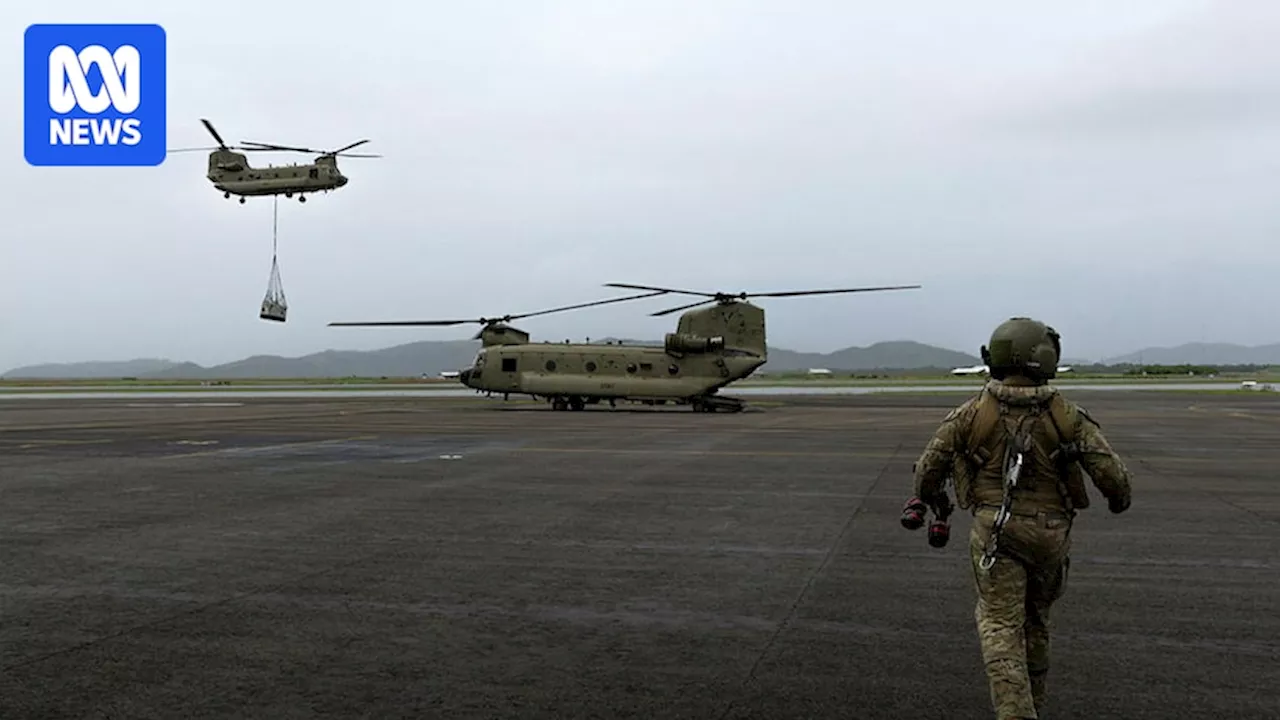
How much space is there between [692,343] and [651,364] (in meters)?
1.88

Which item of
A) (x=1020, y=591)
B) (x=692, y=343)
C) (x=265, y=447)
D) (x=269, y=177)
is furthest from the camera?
(x=269, y=177)

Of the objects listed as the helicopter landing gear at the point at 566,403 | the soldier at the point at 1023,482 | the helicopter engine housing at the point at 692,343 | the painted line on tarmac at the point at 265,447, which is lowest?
the painted line on tarmac at the point at 265,447

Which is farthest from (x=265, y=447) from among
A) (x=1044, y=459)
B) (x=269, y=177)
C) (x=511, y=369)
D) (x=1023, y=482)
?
(x=269, y=177)

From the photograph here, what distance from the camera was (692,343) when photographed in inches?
1394

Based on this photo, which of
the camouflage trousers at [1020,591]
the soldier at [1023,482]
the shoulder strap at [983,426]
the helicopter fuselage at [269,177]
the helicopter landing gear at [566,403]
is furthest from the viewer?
the helicopter fuselage at [269,177]

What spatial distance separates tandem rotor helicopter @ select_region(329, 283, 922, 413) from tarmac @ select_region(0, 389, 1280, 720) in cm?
1906

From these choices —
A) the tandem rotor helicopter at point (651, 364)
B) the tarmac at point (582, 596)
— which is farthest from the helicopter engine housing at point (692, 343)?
the tarmac at point (582, 596)

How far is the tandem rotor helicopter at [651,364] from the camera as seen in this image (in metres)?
35.6

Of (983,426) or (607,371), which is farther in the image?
(607,371)

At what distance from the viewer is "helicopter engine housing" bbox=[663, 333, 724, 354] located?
3541cm

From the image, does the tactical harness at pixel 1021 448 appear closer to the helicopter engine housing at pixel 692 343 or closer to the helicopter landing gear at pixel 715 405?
the helicopter engine housing at pixel 692 343

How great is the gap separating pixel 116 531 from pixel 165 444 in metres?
12.5

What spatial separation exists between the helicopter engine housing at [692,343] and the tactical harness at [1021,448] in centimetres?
3040

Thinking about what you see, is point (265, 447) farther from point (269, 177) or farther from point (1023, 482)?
point (269, 177)
